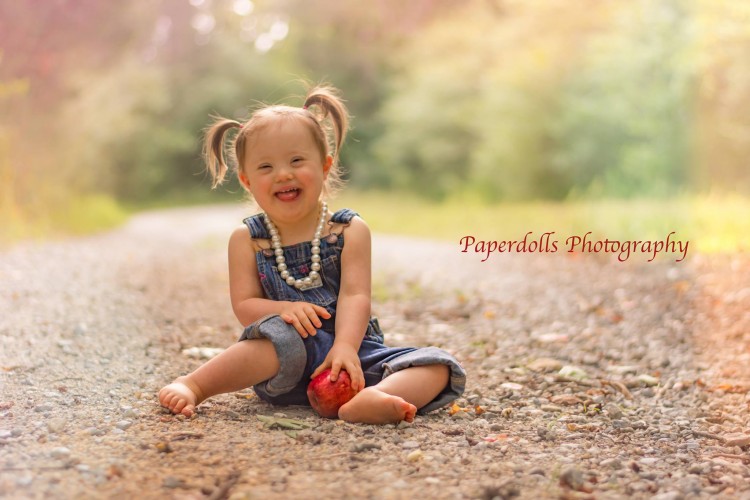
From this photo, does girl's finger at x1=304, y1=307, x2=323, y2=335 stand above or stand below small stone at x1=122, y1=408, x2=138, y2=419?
above

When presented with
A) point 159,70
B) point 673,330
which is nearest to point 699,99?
point 673,330

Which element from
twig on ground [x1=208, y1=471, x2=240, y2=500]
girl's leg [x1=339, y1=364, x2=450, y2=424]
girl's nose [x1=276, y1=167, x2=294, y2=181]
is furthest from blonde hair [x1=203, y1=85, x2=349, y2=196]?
twig on ground [x1=208, y1=471, x2=240, y2=500]

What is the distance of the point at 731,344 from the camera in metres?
3.35

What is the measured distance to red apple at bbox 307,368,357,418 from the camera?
2227 mm

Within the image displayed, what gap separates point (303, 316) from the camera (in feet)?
7.56

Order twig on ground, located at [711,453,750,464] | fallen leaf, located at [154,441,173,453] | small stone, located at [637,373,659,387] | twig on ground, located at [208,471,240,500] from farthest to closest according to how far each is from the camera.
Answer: small stone, located at [637,373,659,387], twig on ground, located at [711,453,750,464], fallen leaf, located at [154,441,173,453], twig on ground, located at [208,471,240,500]

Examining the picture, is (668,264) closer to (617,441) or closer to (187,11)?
(617,441)

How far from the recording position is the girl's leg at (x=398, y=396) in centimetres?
215

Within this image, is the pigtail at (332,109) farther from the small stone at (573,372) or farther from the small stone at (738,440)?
the small stone at (738,440)

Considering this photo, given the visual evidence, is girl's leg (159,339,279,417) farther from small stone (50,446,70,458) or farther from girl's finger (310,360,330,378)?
small stone (50,446,70,458)

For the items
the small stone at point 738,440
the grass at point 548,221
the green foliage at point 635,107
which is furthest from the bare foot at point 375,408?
the green foliage at point 635,107

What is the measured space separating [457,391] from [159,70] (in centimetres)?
1844

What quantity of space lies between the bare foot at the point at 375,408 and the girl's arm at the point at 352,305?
0.10 m

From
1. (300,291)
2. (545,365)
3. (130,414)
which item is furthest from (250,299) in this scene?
(545,365)
